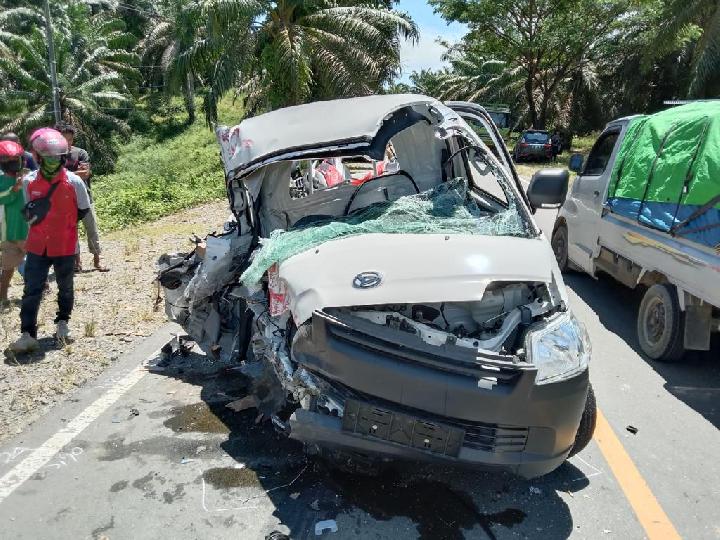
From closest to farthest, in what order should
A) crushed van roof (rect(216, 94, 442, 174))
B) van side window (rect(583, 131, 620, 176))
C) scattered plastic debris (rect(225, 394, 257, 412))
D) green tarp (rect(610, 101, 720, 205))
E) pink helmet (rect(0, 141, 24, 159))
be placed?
1. crushed van roof (rect(216, 94, 442, 174))
2. scattered plastic debris (rect(225, 394, 257, 412))
3. green tarp (rect(610, 101, 720, 205))
4. pink helmet (rect(0, 141, 24, 159))
5. van side window (rect(583, 131, 620, 176))

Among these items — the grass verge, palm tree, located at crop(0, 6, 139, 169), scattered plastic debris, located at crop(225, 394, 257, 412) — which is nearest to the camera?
scattered plastic debris, located at crop(225, 394, 257, 412)

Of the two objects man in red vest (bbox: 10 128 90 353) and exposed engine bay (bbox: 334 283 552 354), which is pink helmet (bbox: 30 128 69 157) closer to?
man in red vest (bbox: 10 128 90 353)

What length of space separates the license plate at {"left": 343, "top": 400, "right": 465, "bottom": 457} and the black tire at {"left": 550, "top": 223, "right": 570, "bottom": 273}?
5.72m

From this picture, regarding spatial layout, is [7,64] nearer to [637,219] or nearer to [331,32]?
[331,32]

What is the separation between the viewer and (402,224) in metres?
4.01

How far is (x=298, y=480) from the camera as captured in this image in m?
3.62

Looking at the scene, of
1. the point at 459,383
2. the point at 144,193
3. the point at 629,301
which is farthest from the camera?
the point at 144,193

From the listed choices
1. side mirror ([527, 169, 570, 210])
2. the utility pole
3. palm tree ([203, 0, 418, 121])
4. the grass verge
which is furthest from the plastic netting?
the utility pole

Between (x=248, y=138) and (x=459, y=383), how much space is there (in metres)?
2.63

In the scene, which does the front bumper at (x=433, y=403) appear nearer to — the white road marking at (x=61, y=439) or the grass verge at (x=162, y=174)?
→ the white road marking at (x=61, y=439)

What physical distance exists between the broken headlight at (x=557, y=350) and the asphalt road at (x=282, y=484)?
839mm

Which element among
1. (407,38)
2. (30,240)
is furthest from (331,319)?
(407,38)

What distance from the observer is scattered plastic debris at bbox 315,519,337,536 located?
10.4ft

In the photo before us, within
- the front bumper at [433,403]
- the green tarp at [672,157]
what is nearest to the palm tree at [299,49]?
the green tarp at [672,157]
